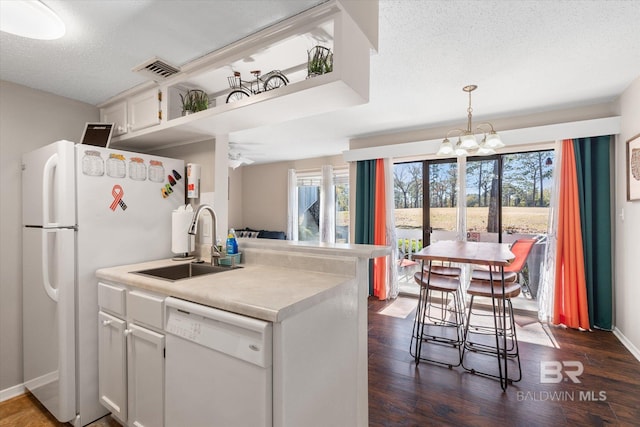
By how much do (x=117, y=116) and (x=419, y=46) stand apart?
8.14 ft

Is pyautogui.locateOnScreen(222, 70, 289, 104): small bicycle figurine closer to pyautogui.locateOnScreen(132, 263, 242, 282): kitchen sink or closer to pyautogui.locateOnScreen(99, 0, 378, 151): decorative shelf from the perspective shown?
pyautogui.locateOnScreen(99, 0, 378, 151): decorative shelf

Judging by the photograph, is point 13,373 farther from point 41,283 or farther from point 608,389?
point 608,389

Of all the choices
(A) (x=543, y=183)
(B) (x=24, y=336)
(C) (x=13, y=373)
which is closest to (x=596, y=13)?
(A) (x=543, y=183)

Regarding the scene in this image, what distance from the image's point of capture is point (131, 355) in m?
1.62

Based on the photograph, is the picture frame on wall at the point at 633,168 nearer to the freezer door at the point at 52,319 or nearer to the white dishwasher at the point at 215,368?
the white dishwasher at the point at 215,368

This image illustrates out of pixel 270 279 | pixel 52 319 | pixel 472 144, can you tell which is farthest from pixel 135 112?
pixel 472 144

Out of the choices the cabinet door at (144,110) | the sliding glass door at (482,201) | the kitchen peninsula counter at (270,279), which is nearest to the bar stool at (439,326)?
the sliding glass door at (482,201)

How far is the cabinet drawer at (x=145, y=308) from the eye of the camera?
1.47 meters

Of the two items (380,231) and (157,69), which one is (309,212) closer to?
(380,231)

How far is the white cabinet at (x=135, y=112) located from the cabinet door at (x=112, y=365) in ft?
4.52

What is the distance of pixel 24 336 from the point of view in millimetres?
2174

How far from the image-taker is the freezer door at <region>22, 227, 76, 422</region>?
5.86 ft

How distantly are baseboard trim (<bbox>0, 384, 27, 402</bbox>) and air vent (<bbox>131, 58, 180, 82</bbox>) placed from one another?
2.47m

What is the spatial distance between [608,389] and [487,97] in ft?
8.69
